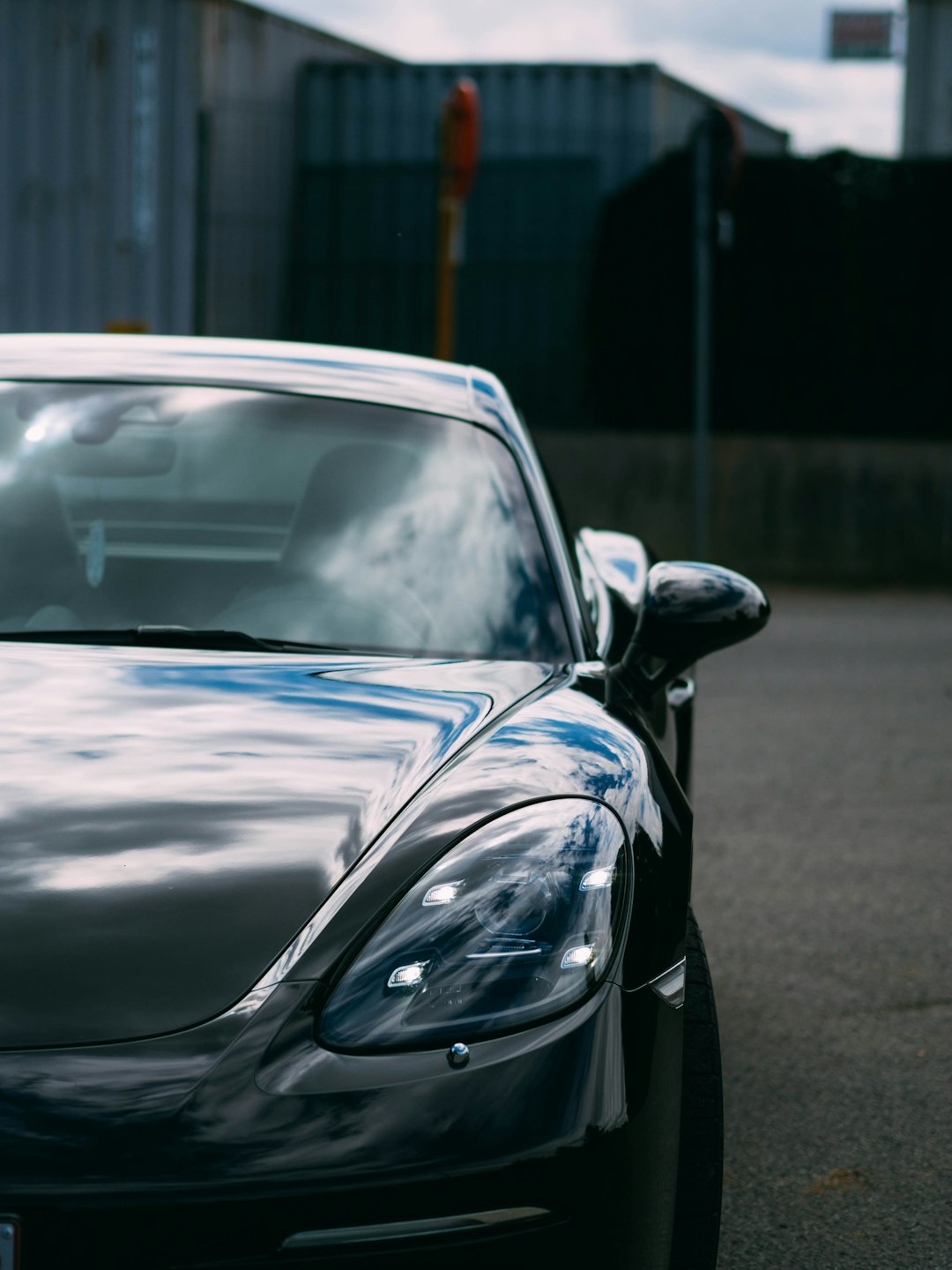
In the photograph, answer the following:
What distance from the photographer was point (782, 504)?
14227 mm

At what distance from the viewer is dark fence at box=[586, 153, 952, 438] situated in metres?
13.4

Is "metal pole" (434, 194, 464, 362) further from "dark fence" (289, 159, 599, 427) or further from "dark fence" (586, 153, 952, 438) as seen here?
"dark fence" (586, 153, 952, 438)

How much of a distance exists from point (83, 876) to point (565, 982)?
518 millimetres

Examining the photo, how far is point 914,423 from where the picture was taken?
46.1 ft

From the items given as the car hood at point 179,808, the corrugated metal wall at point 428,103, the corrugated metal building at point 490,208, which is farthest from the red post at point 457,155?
the car hood at point 179,808

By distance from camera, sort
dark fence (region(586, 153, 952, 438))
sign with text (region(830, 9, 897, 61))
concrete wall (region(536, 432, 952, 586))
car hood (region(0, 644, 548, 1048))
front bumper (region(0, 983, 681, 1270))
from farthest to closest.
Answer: sign with text (region(830, 9, 897, 61)), concrete wall (region(536, 432, 952, 586)), dark fence (region(586, 153, 952, 438)), car hood (region(0, 644, 548, 1048)), front bumper (region(0, 983, 681, 1270))

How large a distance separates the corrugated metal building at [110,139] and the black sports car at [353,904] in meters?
12.2

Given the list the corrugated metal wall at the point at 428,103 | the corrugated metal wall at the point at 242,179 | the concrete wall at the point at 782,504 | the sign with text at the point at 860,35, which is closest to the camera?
the corrugated metal wall at the point at 242,179

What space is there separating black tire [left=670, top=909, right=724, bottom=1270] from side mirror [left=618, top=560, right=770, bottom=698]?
0.52 metres

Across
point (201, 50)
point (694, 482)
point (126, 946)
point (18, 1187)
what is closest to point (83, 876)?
point (126, 946)

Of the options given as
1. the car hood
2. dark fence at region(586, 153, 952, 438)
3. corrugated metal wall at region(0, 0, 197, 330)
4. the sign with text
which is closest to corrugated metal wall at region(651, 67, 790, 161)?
dark fence at region(586, 153, 952, 438)

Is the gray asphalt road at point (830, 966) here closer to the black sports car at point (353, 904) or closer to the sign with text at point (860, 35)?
the black sports car at point (353, 904)

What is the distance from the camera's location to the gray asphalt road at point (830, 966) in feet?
8.71

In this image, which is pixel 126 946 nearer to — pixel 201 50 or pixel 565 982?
pixel 565 982
